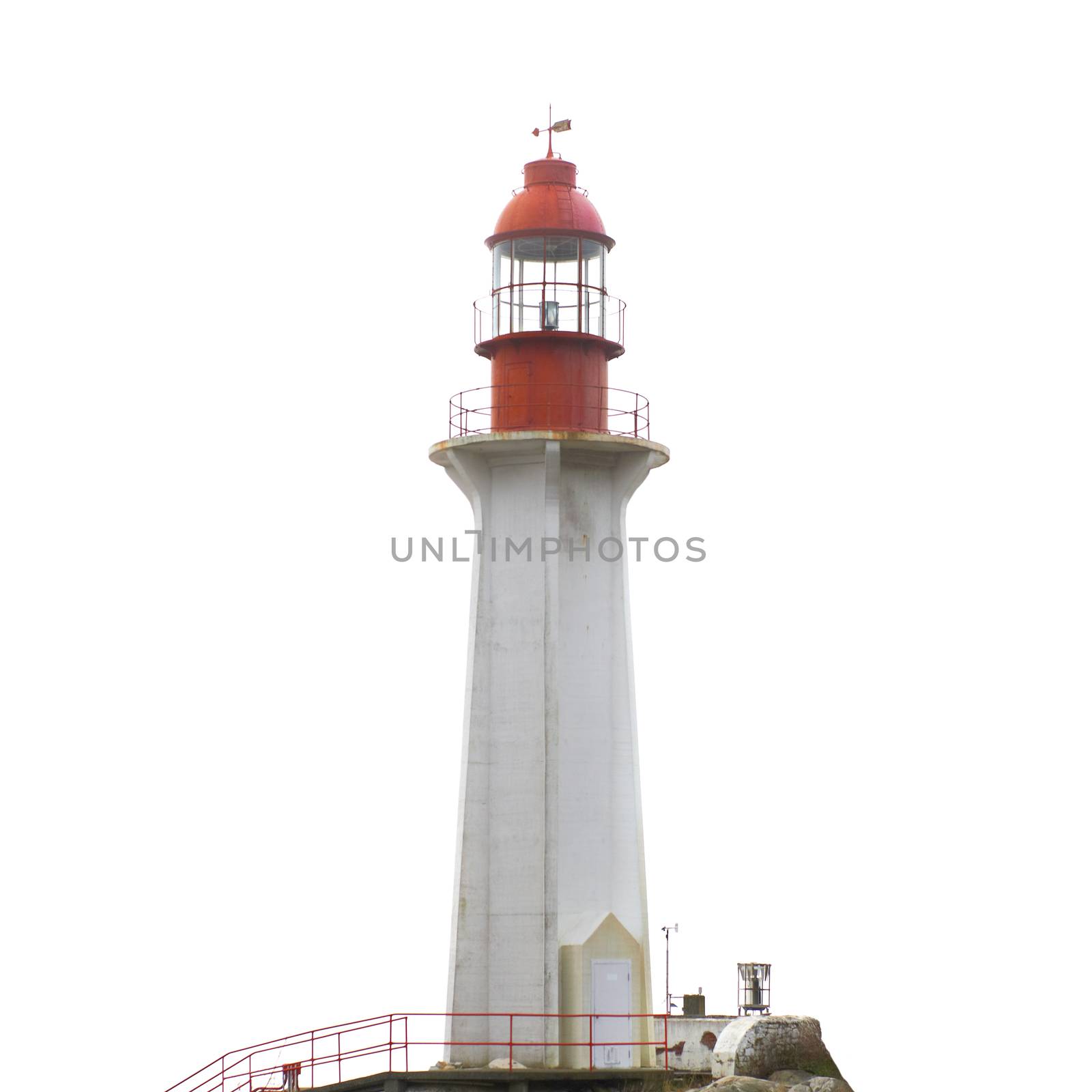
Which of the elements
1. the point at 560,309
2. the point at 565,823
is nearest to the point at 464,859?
the point at 565,823

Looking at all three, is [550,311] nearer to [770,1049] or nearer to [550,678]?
[550,678]

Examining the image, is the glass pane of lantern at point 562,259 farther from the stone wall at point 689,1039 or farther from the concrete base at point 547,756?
the stone wall at point 689,1039

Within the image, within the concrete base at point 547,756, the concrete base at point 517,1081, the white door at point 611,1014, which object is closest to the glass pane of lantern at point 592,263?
the concrete base at point 547,756

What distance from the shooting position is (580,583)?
37531 mm

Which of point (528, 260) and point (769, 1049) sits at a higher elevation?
point (528, 260)

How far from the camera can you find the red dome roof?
3828 centimetres

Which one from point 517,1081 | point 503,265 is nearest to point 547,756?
point 517,1081

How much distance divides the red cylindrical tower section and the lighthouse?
1.3 inches

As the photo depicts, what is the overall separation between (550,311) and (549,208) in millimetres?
1680

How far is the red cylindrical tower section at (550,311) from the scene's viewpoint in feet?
125

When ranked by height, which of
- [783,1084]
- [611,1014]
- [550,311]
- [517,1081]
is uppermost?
[550,311]

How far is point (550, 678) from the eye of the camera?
3681cm

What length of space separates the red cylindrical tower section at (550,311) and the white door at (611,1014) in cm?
866

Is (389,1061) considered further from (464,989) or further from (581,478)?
(581,478)
